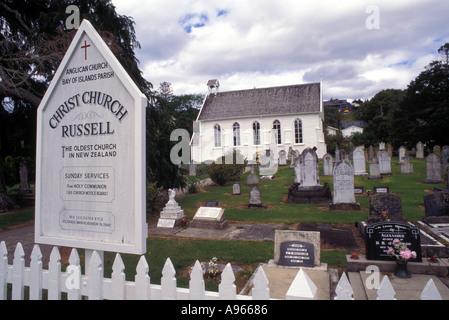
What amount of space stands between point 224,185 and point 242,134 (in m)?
18.8

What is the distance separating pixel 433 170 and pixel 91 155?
60.2 ft

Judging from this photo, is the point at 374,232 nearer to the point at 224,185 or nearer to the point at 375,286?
the point at 375,286

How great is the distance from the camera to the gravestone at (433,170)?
640 inches

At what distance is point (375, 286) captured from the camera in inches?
190

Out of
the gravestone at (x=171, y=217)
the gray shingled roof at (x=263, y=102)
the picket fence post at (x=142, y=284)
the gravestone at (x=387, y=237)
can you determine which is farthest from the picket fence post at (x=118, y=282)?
the gray shingled roof at (x=263, y=102)

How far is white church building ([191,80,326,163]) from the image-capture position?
1417 inches

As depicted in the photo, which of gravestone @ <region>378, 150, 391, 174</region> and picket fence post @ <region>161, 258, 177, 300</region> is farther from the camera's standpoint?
gravestone @ <region>378, 150, 391, 174</region>

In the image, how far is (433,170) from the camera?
53.7 feet

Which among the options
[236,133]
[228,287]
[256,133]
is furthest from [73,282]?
[236,133]

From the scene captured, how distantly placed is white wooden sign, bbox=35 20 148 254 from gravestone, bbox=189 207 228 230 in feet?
21.1

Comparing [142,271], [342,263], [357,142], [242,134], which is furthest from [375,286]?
[357,142]

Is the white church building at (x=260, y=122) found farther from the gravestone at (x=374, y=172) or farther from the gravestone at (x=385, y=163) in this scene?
the gravestone at (x=374, y=172)

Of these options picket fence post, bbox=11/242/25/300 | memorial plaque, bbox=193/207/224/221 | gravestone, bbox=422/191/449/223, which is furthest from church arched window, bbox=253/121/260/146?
picket fence post, bbox=11/242/25/300

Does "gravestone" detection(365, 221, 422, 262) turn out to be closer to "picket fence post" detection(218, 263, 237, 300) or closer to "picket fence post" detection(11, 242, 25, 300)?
"picket fence post" detection(218, 263, 237, 300)
